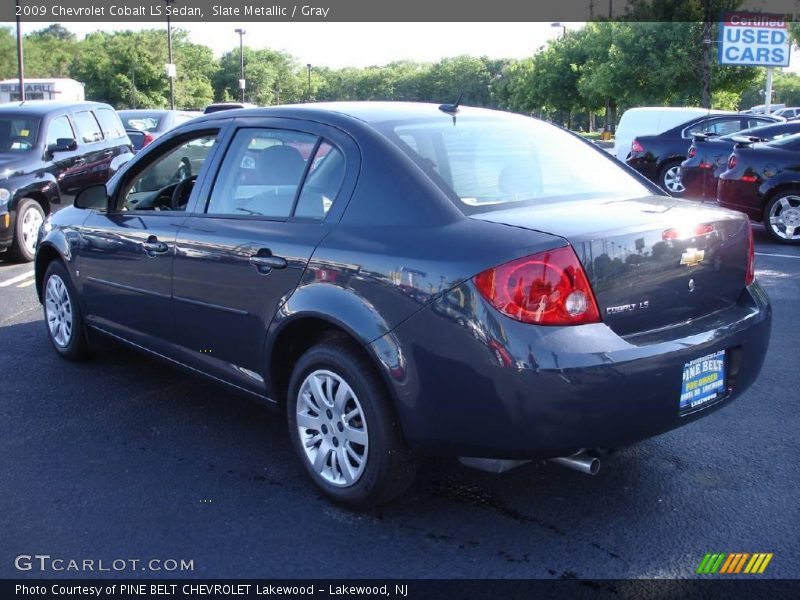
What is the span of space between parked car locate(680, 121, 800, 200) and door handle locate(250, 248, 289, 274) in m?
10.4

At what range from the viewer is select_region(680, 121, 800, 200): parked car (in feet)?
42.0

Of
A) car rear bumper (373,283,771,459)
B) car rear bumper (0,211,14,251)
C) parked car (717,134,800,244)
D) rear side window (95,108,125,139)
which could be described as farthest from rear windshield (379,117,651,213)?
rear side window (95,108,125,139)

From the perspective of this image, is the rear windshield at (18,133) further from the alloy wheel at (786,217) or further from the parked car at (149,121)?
the alloy wheel at (786,217)

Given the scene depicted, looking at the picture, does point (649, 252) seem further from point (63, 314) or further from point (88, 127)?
point (88, 127)

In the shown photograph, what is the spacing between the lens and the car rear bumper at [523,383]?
3029mm

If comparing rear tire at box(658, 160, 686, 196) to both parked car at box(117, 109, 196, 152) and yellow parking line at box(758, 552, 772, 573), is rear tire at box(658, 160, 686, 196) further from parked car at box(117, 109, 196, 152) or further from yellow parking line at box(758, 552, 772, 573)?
yellow parking line at box(758, 552, 772, 573)

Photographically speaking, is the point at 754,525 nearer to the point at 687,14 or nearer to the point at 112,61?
the point at 687,14

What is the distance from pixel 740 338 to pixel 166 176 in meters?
3.57

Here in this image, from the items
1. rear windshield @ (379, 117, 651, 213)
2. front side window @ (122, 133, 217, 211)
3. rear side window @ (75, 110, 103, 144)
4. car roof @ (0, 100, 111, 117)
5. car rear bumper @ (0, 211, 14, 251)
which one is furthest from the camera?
rear side window @ (75, 110, 103, 144)

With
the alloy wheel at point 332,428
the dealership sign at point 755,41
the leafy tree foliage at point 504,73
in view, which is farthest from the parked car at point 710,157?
the dealership sign at point 755,41

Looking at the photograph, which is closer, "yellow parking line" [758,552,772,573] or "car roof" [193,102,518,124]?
"yellow parking line" [758,552,772,573]

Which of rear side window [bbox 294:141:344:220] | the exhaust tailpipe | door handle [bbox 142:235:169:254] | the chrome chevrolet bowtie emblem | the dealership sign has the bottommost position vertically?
the exhaust tailpipe

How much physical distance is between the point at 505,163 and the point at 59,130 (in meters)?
8.47

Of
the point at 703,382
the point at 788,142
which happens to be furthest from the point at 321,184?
the point at 788,142
